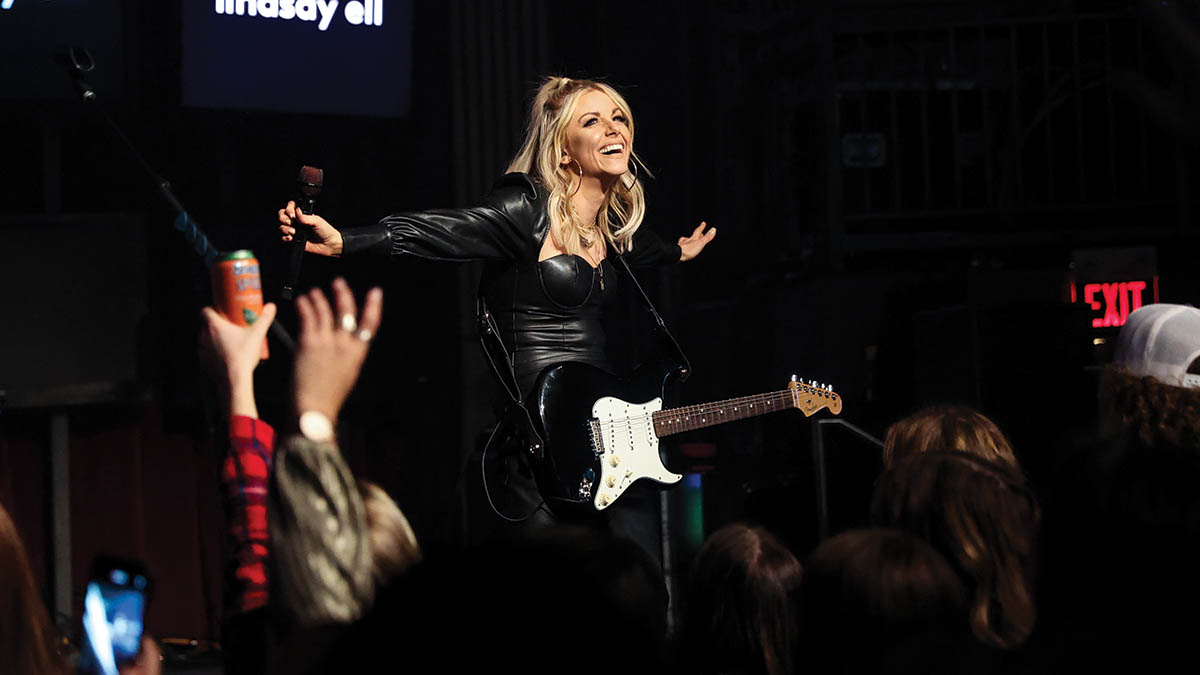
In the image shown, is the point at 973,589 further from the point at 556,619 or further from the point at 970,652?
the point at 556,619

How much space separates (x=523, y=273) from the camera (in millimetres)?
4035

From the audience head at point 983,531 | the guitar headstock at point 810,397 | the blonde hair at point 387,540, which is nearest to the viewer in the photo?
the blonde hair at point 387,540

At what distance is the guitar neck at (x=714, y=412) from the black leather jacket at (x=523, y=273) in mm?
314

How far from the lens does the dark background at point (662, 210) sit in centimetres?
602

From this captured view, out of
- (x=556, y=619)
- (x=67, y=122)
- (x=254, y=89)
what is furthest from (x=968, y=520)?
→ (x=67, y=122)

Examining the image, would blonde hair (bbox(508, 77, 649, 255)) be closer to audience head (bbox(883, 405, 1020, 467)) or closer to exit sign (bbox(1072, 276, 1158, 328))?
audience head (bbox(883, 405, 1020, 467))

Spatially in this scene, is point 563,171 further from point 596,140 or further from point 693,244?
point 693,244

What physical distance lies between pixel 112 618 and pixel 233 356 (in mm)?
445

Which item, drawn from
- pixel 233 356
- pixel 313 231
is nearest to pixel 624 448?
pixel 313 231

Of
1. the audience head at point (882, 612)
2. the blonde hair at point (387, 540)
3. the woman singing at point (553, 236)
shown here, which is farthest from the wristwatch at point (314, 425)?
the woman singing at point (553, 236)

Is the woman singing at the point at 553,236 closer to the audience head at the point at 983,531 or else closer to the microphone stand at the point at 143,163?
the microphone stand at the point at 143,163

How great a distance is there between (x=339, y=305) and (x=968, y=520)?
1.12m

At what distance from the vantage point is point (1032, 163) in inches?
255

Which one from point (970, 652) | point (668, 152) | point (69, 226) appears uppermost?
point (668, 152)
